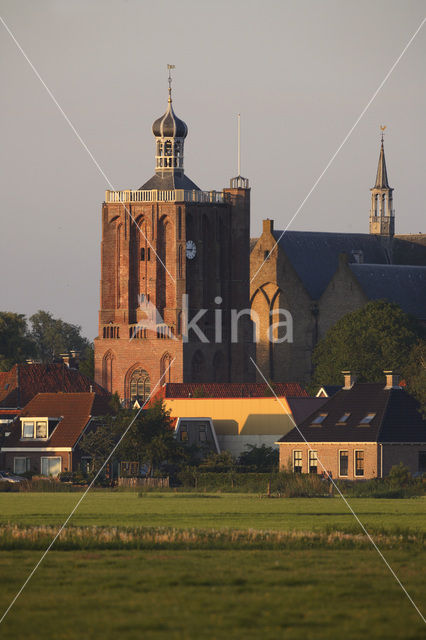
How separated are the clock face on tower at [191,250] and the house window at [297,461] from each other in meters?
62.5

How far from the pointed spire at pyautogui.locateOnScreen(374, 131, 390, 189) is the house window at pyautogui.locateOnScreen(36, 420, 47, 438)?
100m

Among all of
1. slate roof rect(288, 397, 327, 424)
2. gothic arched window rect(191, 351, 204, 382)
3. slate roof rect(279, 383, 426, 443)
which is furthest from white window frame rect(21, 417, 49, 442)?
gothic arched window rect(191, 351, 204, 382)

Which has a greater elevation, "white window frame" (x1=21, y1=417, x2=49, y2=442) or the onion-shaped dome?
the onion-shaped dome

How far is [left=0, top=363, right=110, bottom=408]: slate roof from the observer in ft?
368

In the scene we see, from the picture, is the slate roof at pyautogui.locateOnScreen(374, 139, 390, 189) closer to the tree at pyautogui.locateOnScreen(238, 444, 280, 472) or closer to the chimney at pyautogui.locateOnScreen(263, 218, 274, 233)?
the chimney at pyautogui.locateOnScreen(263, 218, 274, 233)

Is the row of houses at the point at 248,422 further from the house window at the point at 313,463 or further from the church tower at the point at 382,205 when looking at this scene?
the church tower at the point at 382,205

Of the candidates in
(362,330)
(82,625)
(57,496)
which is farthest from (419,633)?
(362,330)

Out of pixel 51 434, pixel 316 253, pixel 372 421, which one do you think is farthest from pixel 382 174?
pixel 372 421

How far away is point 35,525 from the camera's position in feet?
142

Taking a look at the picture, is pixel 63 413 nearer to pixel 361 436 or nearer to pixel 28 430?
pixel 28 430

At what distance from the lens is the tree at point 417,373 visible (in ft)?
274

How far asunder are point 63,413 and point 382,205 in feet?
315

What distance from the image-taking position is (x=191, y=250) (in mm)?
145125

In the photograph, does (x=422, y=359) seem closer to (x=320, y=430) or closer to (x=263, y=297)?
(x=320, y=430)
